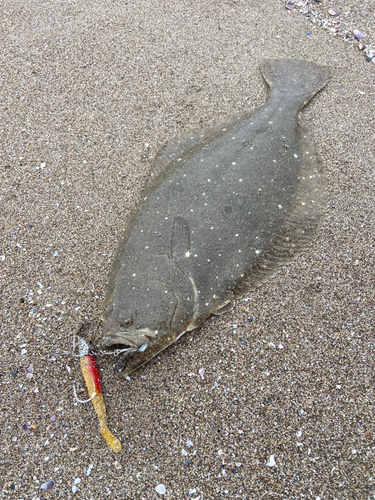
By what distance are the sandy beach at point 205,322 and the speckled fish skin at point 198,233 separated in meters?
0.21

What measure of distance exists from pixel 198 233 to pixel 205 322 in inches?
23.7

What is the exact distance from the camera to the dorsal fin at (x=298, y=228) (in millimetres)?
2504

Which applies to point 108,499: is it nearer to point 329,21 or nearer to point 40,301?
point 40,301

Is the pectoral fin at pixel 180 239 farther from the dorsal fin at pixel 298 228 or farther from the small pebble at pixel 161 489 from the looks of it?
the small pebble at pixel 161 489

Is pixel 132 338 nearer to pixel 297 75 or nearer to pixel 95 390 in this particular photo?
pixel 95 390

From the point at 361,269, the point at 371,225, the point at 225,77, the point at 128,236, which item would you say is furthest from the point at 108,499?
the point at 225,77

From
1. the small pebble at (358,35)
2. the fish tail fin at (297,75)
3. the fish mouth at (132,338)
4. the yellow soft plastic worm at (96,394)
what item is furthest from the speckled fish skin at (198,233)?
the small pebble at (358,35)

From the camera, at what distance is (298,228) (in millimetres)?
2670

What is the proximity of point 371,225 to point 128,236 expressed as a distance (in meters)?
1.86

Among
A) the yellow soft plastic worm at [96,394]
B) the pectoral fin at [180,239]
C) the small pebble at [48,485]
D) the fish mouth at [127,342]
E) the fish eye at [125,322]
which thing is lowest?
the small pebble at [48,485]

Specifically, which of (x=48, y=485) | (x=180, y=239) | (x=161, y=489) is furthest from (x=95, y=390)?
(x=180, y=239)

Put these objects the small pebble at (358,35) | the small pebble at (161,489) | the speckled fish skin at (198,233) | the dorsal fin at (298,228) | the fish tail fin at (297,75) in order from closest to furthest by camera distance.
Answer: the small pebble at (161,489), the speckled fish skin at (198,233), the dorsal fin at (298,228), the fish tail fin at (297,75), the small pebble at (358,35)

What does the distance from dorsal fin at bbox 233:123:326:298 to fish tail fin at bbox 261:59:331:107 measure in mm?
587

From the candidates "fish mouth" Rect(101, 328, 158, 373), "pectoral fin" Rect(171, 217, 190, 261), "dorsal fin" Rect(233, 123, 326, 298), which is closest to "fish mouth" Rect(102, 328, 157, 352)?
"fish mouth" Rect(101, 328, 158, 373)
